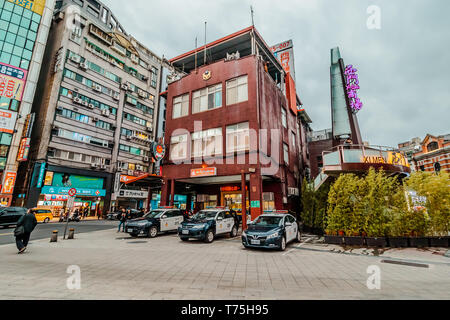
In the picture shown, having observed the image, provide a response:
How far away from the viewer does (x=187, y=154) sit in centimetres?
2023

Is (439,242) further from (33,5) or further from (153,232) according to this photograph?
(33,5)

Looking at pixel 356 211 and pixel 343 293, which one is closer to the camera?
pixel 343 293

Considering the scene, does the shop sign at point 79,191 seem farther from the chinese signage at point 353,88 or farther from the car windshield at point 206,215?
the chinese signage at point 353,88

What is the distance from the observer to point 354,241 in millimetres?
11156

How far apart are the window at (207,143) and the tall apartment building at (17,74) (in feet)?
81.9

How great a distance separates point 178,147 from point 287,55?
20.5m

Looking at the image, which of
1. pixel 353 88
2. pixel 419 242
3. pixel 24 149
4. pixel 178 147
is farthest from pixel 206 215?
pixel 24 149

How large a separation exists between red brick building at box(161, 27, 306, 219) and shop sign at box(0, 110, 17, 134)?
80.6ft

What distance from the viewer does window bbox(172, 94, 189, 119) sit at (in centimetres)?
2194

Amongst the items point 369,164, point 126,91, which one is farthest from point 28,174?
point 369,164

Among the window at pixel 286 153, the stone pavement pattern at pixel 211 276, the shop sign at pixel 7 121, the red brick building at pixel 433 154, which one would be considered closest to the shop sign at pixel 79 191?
the shop sign at pixel 7 121

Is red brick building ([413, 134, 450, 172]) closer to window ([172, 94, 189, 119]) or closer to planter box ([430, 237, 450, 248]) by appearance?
planter box ([430, 237, 450, 248])
